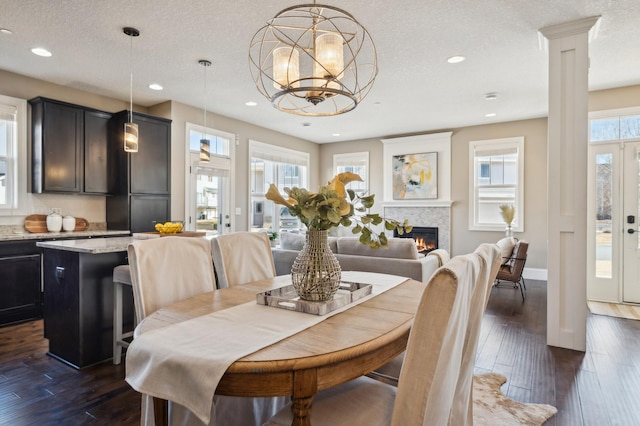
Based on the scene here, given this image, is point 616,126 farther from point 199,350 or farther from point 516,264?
point 199,350

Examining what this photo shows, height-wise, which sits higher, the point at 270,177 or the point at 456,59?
the point at 456,59

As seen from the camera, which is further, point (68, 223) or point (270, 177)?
point (270, 177)

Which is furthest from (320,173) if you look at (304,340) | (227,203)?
(304,340)

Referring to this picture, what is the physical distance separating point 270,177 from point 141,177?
270cm

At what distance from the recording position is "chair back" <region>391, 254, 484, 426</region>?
2.94 ft

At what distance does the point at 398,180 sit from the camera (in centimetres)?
727

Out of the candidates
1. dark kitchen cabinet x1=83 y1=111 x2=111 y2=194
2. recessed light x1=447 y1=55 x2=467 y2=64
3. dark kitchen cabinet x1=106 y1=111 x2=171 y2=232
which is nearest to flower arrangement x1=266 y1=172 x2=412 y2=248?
recessed light x1=447 y1=55 x2=467 y2=64

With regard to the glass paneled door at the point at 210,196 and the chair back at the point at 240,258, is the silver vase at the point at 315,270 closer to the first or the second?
the chair back at the point at 240,258

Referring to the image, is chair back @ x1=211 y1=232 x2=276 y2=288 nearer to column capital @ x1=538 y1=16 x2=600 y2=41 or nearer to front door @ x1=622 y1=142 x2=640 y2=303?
column capital @ x1=538 y1=16 x2=600 y2=41

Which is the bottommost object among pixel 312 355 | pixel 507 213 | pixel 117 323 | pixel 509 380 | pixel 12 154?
pixel 509 380

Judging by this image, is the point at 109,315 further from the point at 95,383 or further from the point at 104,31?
the point at 104,31

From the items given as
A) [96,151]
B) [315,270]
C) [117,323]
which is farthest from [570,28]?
[96,151]

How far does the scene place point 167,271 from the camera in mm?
1803

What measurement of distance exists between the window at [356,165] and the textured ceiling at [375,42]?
2.40 metres
